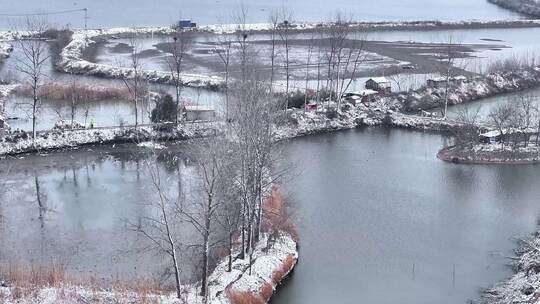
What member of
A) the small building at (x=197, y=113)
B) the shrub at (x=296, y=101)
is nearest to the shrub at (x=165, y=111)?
the small building at (x=197, y=113)

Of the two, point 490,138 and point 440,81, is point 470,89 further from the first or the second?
point 490,138

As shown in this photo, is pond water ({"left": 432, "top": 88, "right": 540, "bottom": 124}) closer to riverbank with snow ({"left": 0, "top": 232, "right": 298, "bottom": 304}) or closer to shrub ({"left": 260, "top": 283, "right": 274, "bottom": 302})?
riverbank with snow ({"left": 0, "top": 232, "right": 298, "bottom": 304})

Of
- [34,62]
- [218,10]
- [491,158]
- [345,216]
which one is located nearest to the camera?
[345,216]

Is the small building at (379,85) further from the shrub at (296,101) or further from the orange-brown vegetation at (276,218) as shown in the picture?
the orange-brown vegetation at (276,218)

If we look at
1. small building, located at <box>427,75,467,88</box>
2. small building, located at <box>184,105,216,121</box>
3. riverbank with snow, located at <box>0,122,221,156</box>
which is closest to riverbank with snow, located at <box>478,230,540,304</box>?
riverbank with snow, located at <box>0,122,221,156</box>

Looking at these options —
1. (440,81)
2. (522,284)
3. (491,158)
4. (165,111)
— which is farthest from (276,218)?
(440,81)

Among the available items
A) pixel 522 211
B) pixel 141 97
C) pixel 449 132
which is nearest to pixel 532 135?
pixel 449 132
